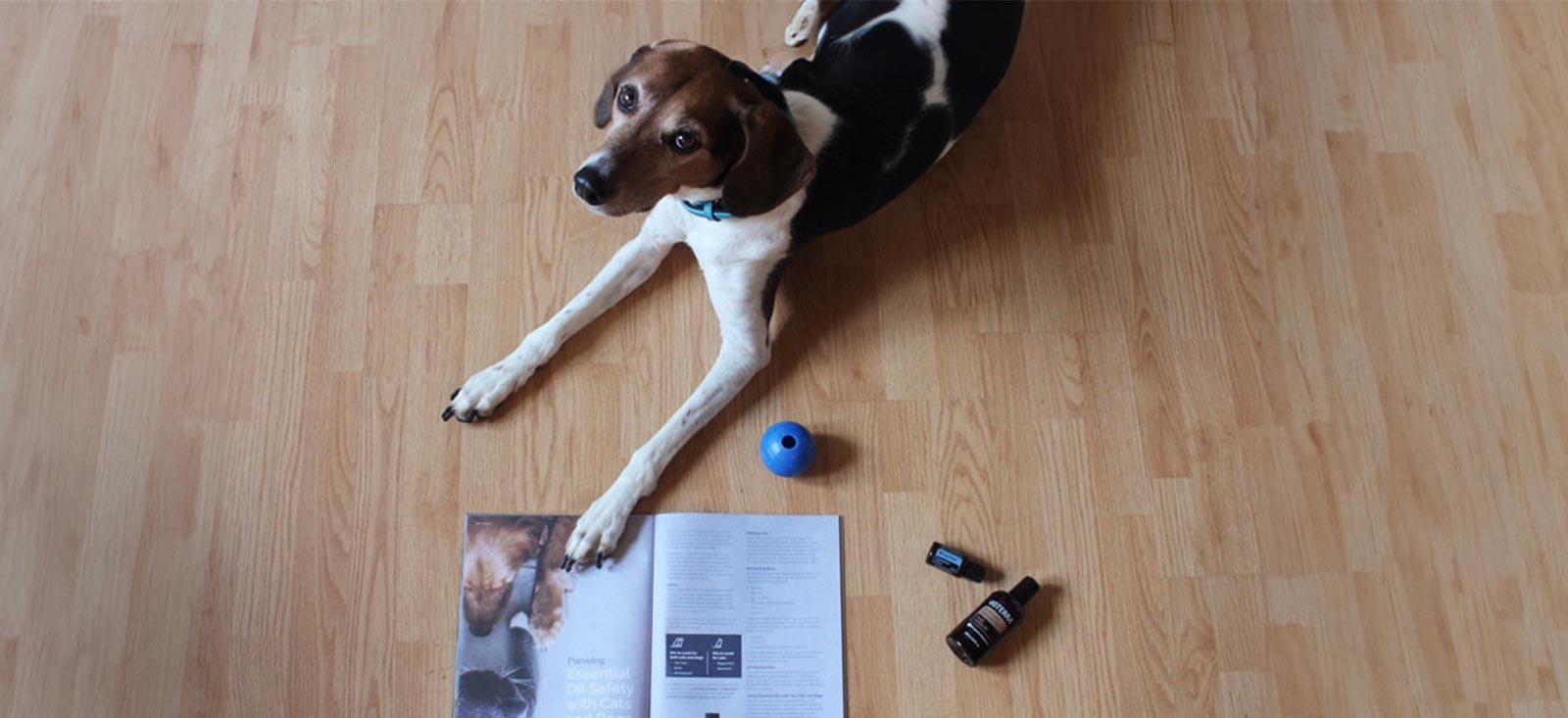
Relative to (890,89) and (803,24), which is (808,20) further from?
(890,89)

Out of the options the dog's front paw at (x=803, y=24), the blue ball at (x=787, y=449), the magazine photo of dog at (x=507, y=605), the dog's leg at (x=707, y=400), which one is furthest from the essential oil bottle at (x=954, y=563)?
the dog's front paw at (x=803, y=24)

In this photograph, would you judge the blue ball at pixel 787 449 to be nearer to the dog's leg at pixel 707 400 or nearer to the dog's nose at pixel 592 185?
the dog's leg at pixel 707 400

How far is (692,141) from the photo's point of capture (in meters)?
1.93

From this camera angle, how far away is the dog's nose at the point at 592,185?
6.30 feet

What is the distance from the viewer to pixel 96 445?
2416 millimetres

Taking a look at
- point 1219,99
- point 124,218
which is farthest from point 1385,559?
point 124,218

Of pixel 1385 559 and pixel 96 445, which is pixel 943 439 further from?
pixel 96 445

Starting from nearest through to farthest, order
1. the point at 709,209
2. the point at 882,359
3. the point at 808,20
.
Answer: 1. the point at 709,209
2. the point at 882,359
3. the point at 808,20

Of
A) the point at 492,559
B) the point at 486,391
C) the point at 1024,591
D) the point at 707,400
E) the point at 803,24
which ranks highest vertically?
the point at 803,24

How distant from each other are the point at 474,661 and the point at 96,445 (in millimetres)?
974

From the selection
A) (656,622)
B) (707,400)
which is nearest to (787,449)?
(707,400)

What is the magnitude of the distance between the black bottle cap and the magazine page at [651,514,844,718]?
375mm

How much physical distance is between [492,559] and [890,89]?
1.29 m

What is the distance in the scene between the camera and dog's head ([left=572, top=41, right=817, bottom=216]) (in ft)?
6.31
